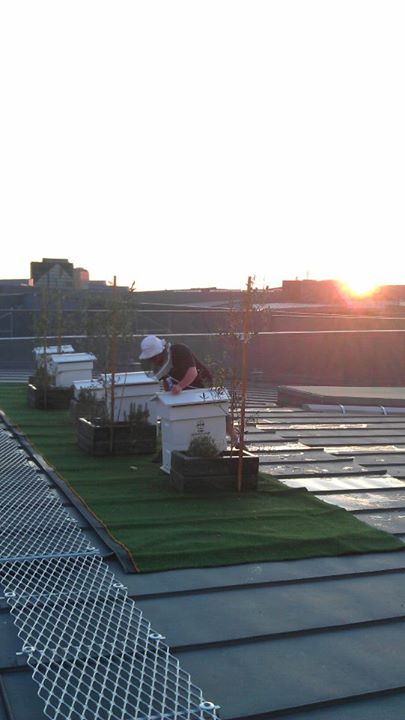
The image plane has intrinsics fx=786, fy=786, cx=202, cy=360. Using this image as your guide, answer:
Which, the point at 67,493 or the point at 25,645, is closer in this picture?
the point at 25,645

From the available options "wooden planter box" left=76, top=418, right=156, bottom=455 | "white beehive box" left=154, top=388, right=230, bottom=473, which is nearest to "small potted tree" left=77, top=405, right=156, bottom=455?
"wooden planter box" left=76, top=418, right=156, bottom=455

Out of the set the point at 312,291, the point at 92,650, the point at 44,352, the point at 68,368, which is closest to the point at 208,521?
the point at 92,650

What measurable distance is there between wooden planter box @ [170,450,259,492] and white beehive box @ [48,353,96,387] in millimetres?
4526

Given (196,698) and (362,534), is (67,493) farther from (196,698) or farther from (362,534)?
(196,698)

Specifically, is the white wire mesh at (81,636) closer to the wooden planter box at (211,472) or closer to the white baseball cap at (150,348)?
the wooden planter box at (211,472)

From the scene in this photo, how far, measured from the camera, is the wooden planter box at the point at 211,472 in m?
5.59

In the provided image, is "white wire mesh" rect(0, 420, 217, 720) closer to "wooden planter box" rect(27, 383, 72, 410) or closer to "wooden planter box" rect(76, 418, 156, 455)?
"wooden planter box" rect(76, 418, 156, 455)

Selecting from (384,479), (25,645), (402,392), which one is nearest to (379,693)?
(25,645)

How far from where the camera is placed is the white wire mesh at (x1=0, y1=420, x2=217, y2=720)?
274 centimetres

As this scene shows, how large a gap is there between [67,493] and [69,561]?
4.73 feet

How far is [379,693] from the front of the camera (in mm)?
2939

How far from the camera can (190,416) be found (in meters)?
5.95

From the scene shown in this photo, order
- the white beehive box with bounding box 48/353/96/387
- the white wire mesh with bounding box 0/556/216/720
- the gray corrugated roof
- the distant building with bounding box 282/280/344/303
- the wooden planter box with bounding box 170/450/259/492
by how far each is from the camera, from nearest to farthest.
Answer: the white wire mesh with bounding box 0/556/216/720 → the gray corrugated roof → the wooden planter box with bounding box 170/450/259/492 → the white beehive box with bounding box 48/353/96/387 → the distant building with bounding box 282/280/344/303

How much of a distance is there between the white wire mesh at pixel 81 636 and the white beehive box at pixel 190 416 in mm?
1380
